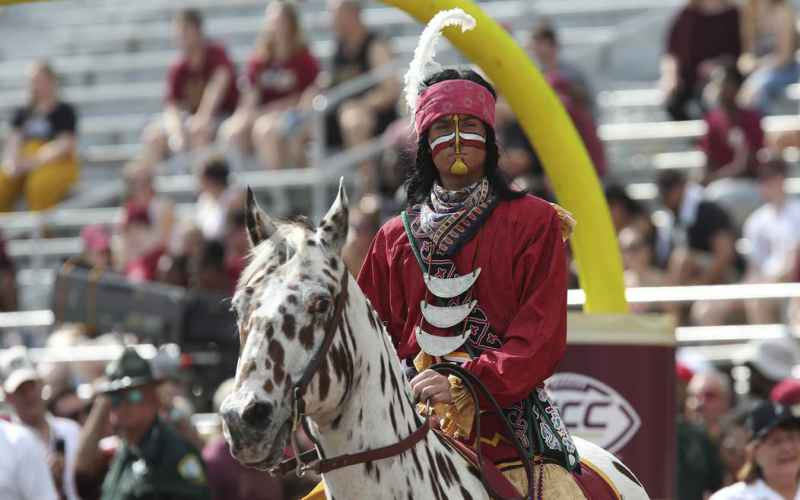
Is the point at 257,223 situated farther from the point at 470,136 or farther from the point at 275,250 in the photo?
the point at 470,136

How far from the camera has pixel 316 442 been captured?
210 inches

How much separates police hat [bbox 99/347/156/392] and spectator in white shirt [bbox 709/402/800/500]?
292 cm

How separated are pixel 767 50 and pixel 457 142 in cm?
1029

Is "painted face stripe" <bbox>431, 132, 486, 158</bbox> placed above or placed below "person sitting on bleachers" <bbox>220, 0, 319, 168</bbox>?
above

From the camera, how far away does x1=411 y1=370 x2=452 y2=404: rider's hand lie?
18.2 ft

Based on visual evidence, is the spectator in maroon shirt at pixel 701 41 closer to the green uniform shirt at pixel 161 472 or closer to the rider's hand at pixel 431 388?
the green uniform shirt at pixel 161 472

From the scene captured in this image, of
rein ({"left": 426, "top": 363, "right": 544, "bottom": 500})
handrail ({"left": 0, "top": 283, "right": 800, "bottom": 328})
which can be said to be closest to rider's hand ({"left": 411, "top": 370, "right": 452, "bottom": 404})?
rein ({"left": 426, "top": 363, "right": 544, "bottom": 500})

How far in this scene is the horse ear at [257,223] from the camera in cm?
520

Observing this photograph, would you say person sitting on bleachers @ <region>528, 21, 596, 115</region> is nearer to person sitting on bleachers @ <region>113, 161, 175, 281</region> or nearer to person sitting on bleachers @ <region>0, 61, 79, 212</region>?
person sitting on bleachers @ <region>113, 161, 175, 281</region>

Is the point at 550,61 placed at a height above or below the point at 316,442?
below

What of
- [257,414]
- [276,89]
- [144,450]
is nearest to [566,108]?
[276,89]

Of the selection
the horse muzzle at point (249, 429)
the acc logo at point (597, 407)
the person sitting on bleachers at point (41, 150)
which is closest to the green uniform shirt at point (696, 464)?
the acc logo at point (597, 407)

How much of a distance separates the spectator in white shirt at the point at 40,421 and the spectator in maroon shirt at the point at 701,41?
6.94 metres

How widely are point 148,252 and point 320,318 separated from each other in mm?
9536
